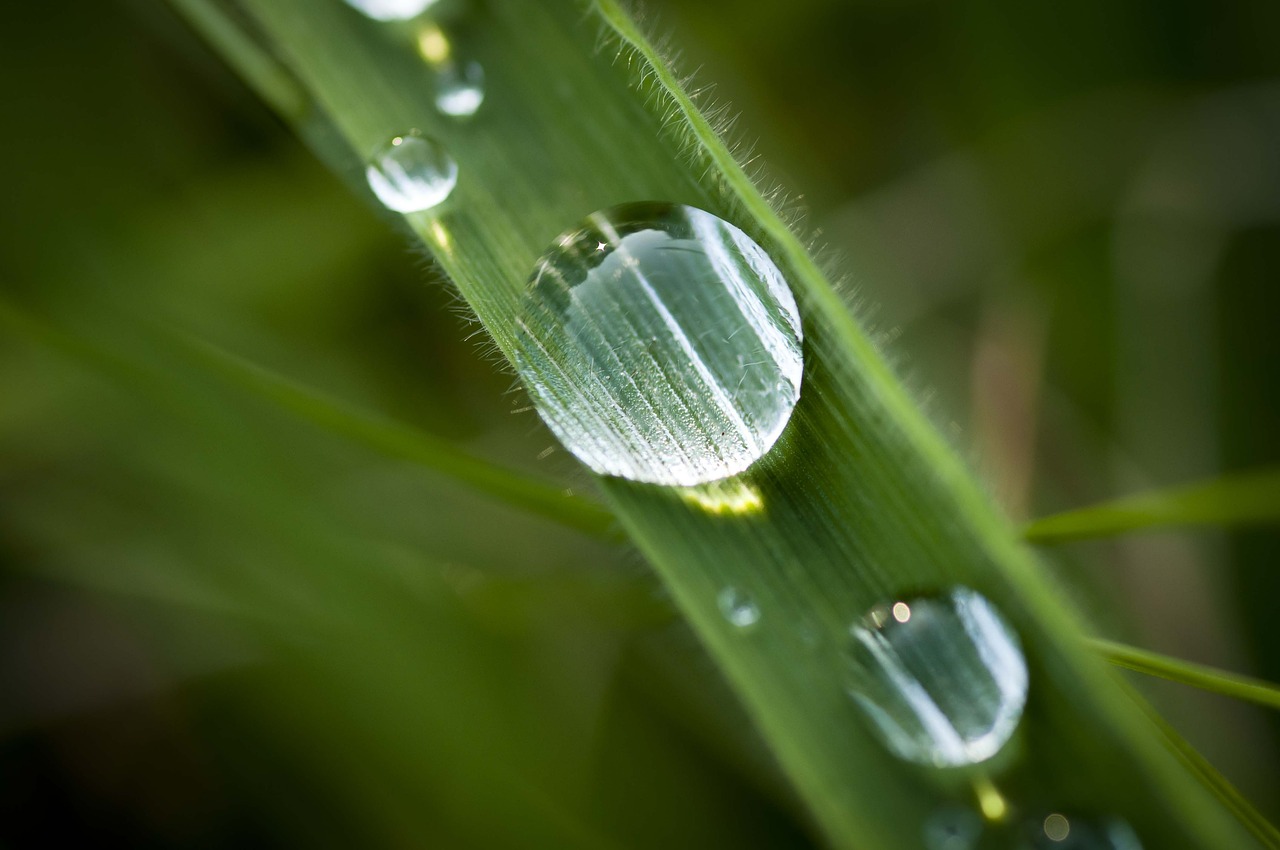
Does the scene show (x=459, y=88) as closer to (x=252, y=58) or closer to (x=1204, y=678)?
(x=252, y=58)

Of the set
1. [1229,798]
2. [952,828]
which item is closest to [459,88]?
[952,828]

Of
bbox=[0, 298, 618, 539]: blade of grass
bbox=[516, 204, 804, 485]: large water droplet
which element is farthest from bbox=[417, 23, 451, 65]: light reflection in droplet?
bbox=[0, 298, 618, 539]: blade of grass

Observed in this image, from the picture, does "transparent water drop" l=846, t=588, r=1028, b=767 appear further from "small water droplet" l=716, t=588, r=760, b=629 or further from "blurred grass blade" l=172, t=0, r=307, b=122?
"blurred grass blade" l=172, t=0, r=307, b=122

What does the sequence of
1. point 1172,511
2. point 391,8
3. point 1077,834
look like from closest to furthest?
1. point 1077,834
2. point 391,8
3. point 1172,511

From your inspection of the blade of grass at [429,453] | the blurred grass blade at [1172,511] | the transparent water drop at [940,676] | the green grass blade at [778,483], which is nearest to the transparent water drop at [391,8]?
the green grass blade at [778,483]

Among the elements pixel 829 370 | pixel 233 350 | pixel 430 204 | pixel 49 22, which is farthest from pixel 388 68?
pixel 49 22
